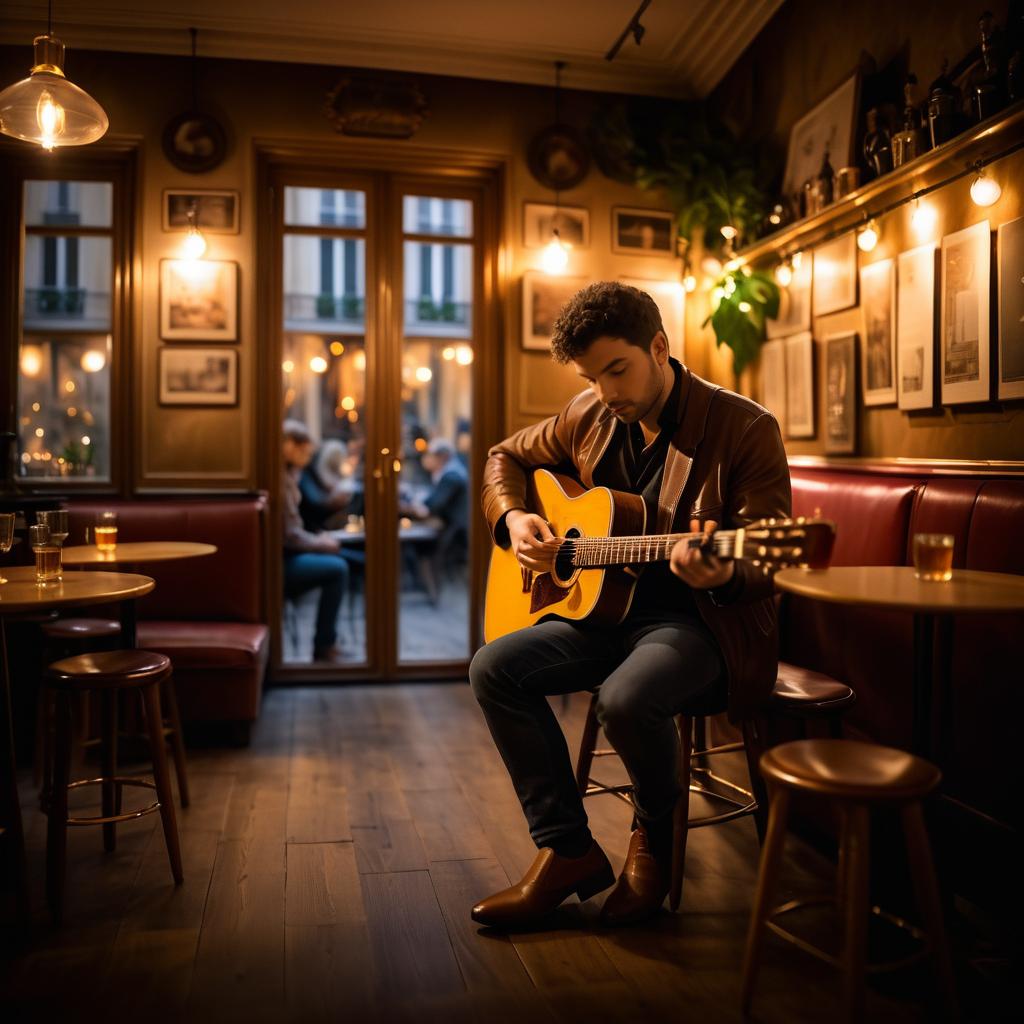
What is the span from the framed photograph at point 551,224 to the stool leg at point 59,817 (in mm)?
3328

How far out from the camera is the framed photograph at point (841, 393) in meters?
3.52

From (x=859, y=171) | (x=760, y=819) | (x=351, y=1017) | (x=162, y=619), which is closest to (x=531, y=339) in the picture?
(x=859, y=171)

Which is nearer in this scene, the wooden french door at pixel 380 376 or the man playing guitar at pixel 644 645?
the man playing guitar at pixel 644 645

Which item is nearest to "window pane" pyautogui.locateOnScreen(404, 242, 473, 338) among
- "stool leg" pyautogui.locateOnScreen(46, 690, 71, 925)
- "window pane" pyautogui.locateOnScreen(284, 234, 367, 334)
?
"window pane" pyautogui.locateOnScreen(284, 234, 367, 334)

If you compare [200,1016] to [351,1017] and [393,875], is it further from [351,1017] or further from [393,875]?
[393,875]

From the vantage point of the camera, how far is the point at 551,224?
4867 mm

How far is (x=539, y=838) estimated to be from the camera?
2.19 metres

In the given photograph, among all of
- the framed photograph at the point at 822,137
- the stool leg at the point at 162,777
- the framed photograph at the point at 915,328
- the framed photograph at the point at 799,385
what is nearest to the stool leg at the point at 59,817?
the stool leg at the point at 162,777

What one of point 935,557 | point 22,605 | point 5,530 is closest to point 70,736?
point 22,605

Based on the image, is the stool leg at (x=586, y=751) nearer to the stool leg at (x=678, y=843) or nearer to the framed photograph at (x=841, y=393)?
the stool leg at (x=678, y=843)

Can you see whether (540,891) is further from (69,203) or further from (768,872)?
(69,203)

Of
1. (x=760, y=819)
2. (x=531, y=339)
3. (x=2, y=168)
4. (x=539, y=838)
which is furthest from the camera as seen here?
(x=531, y=339)

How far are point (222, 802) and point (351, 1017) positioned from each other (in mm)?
1388

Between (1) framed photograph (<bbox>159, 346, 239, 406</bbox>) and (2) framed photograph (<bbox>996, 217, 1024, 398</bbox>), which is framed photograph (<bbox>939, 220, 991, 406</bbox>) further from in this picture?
(1) framed photograph (<bbox>159, 346, 239, 406</bbox>)
